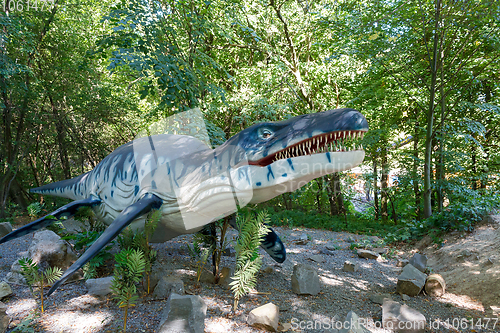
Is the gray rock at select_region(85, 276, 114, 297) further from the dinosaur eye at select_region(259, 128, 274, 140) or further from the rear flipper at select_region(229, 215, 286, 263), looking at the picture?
the dinosaur eye at select_region(259, 128, 274, 140)

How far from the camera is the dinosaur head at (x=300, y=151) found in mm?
1831

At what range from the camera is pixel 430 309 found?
2.68m

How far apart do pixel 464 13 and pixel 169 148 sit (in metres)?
5.45

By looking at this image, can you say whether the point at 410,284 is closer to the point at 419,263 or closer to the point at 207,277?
the point at 419,263

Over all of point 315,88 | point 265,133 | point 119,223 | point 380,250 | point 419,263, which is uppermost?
point 315,88

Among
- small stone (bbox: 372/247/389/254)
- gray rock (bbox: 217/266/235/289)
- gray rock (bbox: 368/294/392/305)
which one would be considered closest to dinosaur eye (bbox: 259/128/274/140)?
gray rock (bbox: 217/266/235/289)

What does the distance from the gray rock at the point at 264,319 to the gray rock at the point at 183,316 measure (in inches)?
14.0

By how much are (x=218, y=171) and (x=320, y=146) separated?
0.74 meters

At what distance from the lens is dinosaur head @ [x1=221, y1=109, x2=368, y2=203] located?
1831 millimetres

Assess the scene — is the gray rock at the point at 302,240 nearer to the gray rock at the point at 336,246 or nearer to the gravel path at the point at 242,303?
the gray rock at the point at 336,246

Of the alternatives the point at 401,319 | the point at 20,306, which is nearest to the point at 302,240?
the point at 401,319

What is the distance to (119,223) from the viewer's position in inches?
86.5

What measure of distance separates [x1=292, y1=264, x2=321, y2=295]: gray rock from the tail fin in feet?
8.60

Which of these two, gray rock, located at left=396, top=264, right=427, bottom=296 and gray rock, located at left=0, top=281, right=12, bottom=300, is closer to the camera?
gray rock, located at left=0, top=281, right=12, bottom=300
